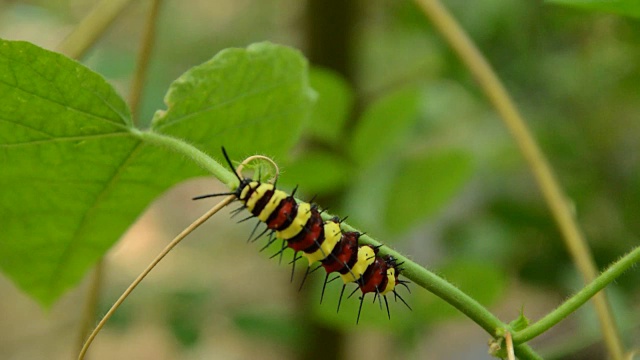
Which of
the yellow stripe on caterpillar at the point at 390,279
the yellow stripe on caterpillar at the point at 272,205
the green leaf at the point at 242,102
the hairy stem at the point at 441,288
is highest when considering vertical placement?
the green leaf at the point at 242,102

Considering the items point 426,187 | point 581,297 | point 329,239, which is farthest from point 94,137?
point 426,187

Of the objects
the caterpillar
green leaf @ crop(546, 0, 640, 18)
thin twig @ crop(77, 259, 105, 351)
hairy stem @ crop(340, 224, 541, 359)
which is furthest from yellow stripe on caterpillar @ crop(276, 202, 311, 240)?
thin twig @ crop(77, 259, 105, 351)

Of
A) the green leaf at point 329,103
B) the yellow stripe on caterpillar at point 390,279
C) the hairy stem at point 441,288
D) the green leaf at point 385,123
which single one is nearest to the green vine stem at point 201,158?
the hairy stem at point 441,288

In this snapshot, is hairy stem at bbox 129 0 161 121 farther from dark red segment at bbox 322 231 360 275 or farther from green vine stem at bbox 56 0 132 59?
dark red segment at bbox 322 231 360 275

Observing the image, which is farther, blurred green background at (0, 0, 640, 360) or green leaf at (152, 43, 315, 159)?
blurred green background at (0, 0, 640, 360)

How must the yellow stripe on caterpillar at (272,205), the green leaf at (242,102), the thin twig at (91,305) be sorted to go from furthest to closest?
the thin twig at (91,305) → the green leaf at (242,102) → the yellow stripe on caterpillar at (272,205)

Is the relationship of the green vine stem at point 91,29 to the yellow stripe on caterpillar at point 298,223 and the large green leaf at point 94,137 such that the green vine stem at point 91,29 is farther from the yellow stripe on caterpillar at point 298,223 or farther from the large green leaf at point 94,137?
the yellow stripe on caterpillar at point 298,223

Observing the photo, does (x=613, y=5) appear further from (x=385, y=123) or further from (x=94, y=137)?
(x=385, y=123)

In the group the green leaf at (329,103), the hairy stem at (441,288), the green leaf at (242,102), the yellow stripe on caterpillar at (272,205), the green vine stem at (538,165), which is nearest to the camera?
the hairy stem at (441,288)
